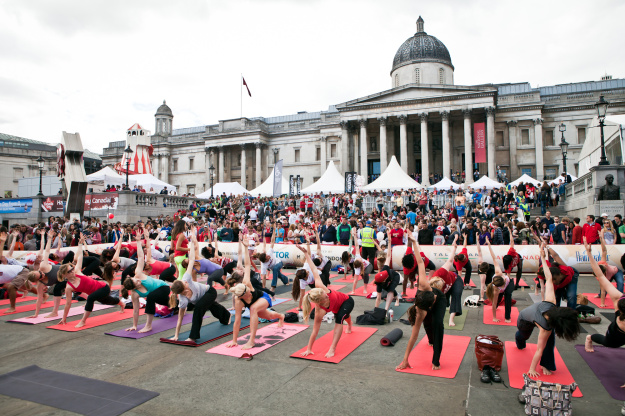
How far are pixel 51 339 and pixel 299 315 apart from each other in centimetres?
508

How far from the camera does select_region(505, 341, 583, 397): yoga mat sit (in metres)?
5.37

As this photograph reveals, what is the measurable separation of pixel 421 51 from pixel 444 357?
4839cm

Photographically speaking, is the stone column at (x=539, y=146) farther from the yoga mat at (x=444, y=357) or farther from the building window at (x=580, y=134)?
the yoga mat at (x=444, y=357)

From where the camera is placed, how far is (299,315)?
912 cm

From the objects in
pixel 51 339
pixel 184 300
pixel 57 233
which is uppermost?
pixel 57 233

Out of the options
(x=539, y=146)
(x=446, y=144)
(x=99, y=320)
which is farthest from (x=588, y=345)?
(x=539, y=146)

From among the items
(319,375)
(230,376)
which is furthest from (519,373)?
A: (230,376)

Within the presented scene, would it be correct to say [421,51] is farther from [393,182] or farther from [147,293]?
[147,293]

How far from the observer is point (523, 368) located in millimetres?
5895

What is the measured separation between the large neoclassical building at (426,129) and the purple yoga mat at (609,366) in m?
37.7

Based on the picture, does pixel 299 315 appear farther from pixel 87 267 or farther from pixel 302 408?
pixel 87 267

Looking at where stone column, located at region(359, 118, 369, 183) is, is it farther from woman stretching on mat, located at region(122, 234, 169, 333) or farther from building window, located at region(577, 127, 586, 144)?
woman stretching on mat, located at region(122, 234, 169, 333)

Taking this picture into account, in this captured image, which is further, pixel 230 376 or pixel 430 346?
pixel 430 346

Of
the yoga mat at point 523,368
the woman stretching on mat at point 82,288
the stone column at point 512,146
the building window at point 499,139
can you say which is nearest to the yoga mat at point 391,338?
the yoga mat at point 523,368
